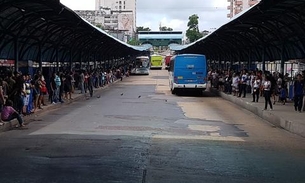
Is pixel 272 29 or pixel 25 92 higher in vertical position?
pixel 272 29

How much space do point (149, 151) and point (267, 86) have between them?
11.9 metres

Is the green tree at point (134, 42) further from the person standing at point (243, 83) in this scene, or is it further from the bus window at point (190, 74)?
the person standing at point (243, 83)

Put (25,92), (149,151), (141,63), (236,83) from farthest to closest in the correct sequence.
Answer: (141,63) → (236,83) → (25,92) → (149,151)

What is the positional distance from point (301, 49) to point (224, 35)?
9.85m

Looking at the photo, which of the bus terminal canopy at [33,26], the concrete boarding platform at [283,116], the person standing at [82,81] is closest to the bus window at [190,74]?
the person standing at [82,81]

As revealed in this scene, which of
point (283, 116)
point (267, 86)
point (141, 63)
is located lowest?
point (283, 116)

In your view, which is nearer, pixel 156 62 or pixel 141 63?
pixel 141 63

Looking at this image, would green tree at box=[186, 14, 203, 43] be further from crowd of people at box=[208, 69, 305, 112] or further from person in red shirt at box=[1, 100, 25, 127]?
person in red shirt at box=[1, 100, 25, 127]

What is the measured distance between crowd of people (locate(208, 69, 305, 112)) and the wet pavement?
9.04 feet

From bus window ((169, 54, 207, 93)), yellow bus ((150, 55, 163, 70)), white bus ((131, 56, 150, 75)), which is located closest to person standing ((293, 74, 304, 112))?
bus window ((169, 54, 207, 93))

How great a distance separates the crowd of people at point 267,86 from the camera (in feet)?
71.3

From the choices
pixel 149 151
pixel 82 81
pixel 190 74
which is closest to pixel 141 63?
pixel 190 74

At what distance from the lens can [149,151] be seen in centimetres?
1163

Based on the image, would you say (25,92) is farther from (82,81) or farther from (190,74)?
(190,74)
